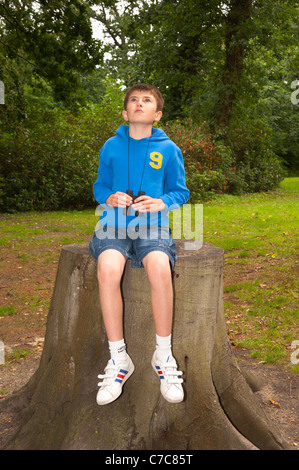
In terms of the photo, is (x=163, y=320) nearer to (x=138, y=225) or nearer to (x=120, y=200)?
(x=138, y=225)

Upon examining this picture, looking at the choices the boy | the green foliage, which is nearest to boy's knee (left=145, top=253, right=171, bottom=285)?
the boy

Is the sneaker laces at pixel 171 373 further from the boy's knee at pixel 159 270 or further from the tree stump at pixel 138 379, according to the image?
the boy's knee at pixel 159 270

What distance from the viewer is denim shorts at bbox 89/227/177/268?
2805mm

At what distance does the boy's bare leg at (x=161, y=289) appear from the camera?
8.84 feet

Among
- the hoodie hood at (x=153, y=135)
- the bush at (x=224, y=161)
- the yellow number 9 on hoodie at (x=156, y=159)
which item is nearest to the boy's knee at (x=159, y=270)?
the yellow number 9 on hoodie at (x=156, y=159)

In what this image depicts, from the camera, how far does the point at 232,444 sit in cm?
272

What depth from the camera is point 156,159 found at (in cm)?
306

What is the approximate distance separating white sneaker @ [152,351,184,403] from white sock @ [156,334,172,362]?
3 centimetres

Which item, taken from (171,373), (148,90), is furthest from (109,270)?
(148,90)

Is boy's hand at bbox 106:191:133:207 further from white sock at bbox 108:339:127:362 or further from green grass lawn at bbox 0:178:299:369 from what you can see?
green grass lawn at bbox 0:178:299:369

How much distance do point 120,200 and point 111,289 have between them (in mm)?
566

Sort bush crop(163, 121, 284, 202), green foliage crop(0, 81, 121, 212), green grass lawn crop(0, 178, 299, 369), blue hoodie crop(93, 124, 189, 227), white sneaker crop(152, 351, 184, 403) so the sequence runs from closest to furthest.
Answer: white sneaker crop(152, 351, 184, 403)
blue hoodie crop(93, 124, 189, 227)
green grass lawn crop(0, 178, 299, 369)
green foliage crop(0, 81, 121, 212)
bush crop(163, 121, 284, 202)
